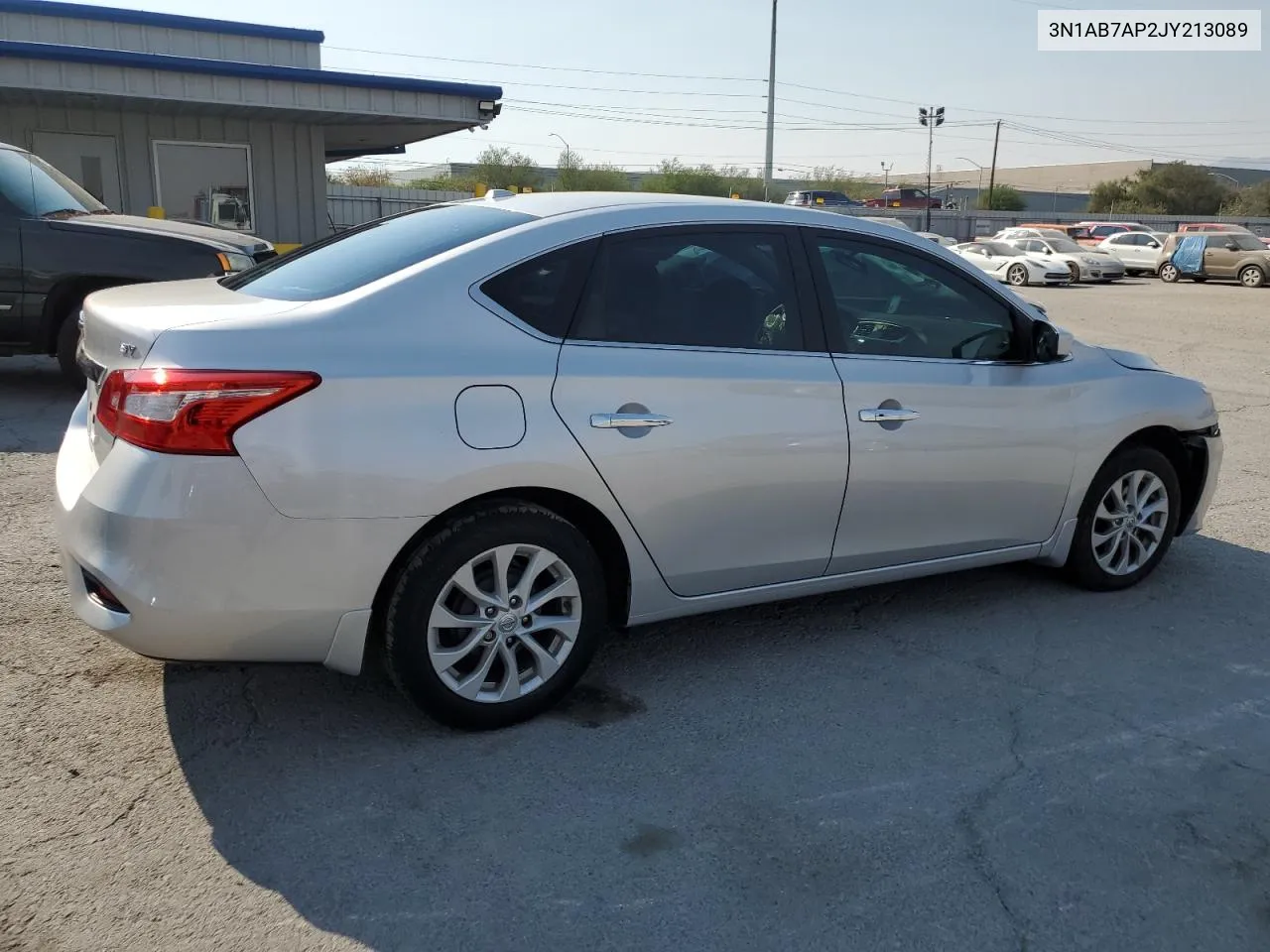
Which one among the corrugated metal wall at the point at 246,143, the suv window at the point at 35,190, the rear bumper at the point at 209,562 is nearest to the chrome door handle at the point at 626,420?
the rear bumper at the point at 209,562

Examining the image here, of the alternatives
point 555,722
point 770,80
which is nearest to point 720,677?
point 555,722

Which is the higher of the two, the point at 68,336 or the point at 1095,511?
the point at 68,336

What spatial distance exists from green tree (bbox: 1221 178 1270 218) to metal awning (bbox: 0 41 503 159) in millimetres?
73637

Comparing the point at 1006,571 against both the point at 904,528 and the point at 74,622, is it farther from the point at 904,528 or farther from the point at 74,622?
the point at 74,622

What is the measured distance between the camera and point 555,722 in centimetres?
364

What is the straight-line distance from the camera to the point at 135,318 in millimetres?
3312

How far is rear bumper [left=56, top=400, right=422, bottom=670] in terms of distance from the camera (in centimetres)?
300

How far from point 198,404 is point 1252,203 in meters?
87.0

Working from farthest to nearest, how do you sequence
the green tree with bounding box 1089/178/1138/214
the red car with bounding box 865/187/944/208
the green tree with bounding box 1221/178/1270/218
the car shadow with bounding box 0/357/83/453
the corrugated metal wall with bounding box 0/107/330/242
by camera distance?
the green tree with bounding box 1089/178/1138/214 → the green tree with bounding box 1221/178/1270/218 → the red car with bounding box 865/187/944/208 → the corrugated metal wall with bounding box 0/107/330/242 → the car shadow with bounding box 0/357/83/453

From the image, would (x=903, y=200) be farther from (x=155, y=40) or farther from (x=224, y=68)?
(x=224, y=68)

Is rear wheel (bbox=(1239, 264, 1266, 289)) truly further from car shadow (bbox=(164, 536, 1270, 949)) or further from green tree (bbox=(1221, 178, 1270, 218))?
green tree (bbox=(1221, 178, 1270, 218))

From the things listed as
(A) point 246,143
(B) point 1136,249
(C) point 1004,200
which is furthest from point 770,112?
(C) point 1004,200

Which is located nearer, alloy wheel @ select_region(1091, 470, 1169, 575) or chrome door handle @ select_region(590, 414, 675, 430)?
chrome door handle @ select_region(590, 414, 675, 430)

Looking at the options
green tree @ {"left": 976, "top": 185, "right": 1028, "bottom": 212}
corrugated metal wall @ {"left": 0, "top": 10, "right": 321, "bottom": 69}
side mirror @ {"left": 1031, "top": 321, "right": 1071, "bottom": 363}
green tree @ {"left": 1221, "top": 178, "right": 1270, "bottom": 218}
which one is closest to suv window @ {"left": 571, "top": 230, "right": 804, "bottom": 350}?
side mirror @ {"left": 1031, "top": 321, "right": 1071, "bottom": 363}
